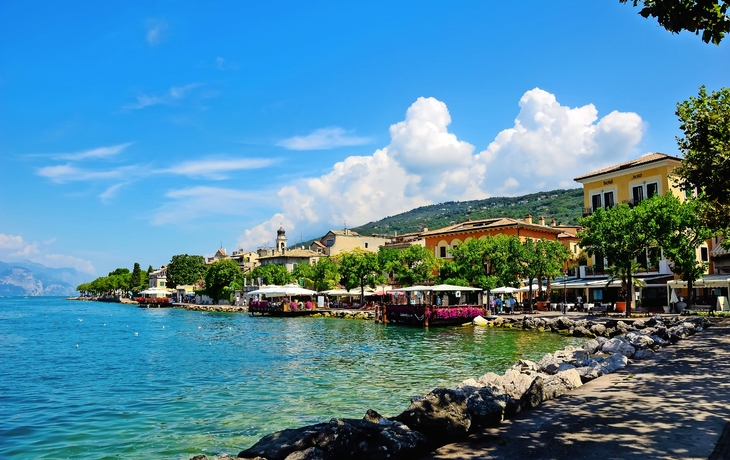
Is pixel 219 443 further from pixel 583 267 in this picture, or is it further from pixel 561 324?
pixel 583 267

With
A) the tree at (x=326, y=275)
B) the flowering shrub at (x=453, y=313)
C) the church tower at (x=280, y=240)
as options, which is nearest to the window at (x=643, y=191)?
the flowering shrub at (x=453, y=313)

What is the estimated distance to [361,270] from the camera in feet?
203

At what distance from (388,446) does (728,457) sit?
12.6ft

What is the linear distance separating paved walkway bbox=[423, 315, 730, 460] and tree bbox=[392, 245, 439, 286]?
43567mm

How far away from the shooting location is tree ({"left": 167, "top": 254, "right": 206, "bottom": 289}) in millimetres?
120312

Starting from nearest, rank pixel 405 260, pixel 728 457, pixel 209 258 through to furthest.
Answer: pixel 728 457 → pixel 405 260 → pixel 209 258

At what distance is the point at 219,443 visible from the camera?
10.3 metres

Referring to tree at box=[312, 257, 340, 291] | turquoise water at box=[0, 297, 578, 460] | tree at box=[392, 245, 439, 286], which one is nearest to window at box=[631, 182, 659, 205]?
turquoise water at box=[0, 297, 578, 460]

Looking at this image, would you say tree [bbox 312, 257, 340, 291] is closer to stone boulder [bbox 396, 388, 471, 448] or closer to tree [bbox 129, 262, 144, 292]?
stone boulder [bbox 396, 388, 471, 448]

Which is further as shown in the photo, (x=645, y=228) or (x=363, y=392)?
(x=645, y=228)

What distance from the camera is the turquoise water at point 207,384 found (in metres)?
11.1

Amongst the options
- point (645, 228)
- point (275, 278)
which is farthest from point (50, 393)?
point (275, 278)

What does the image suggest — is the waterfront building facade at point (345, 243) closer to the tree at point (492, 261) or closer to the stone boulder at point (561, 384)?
the tree at point (492, 261)

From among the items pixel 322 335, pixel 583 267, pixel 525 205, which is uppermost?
pixel 525 205
